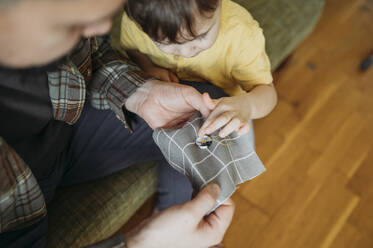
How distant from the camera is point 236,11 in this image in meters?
0.79

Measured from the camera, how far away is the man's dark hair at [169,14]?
0.59 metres

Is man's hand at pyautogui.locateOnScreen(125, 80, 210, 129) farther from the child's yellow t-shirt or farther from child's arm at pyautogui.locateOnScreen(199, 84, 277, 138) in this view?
the child's yellow t-shirt

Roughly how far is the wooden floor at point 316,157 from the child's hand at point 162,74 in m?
0.58

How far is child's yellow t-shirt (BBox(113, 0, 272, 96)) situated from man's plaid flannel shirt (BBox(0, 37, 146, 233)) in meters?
0.09

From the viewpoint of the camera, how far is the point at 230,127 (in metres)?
0.65

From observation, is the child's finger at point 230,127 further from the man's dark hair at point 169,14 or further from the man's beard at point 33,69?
the man's beard at point 33,69

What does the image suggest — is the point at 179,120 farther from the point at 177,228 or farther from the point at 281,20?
the point at 281,20

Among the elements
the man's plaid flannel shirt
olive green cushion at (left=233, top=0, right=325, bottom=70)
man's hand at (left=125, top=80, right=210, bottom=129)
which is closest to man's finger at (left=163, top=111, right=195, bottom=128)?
man's hand at (left=125, top=80, right=210, bottom=129)

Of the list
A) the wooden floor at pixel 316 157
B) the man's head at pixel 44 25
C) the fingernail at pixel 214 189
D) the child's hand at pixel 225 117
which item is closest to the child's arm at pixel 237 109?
the child's hand at pixel 225 117

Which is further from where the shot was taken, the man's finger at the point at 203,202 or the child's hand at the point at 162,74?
the child's hand at the point at 162,74

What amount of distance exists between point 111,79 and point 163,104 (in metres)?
0.15

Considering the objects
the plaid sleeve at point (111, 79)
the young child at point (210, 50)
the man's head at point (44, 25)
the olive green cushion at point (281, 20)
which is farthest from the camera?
the olive green cushion at point (281, 20)

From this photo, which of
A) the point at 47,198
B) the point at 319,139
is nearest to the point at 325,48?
the point at 319,139

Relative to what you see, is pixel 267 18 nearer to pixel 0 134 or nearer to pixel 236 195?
pixel 236 195
